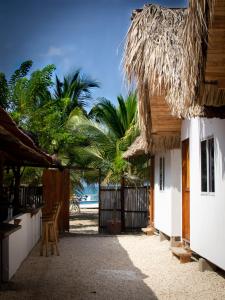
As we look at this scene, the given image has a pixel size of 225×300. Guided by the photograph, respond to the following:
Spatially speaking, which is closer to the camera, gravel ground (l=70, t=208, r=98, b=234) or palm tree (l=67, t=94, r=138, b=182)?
gravel ground (l=70, t=208, r=98, b=234)

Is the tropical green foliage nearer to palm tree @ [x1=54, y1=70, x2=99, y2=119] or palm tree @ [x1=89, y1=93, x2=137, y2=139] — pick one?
palm tree @ [x1=89, y1=93, x2=137, y2=139]

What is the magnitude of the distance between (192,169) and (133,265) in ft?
7.01

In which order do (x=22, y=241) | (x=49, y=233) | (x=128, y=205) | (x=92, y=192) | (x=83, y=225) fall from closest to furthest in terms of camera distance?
(x=22, y=241) → (x=49, y=233) → (x=128, y=205) → (x=83, y=225) → (x=92, y=192)

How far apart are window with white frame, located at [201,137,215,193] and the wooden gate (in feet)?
24.5

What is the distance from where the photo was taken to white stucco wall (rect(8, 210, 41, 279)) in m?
7.92

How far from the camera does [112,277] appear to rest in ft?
26.3

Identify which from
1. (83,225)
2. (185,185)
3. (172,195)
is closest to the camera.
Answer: (185,185)

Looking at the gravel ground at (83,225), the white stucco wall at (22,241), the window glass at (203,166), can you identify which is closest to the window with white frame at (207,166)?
the window glass at (203,166)

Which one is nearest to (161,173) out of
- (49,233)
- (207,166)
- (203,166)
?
(49,233)

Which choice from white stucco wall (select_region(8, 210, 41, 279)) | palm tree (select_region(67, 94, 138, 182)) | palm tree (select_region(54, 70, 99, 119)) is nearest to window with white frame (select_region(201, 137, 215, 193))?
white stucco wall (select_region(8, 210, 41, 279))

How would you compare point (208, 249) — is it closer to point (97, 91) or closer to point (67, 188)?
point (67, 188)

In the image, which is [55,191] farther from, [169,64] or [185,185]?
[169,64]

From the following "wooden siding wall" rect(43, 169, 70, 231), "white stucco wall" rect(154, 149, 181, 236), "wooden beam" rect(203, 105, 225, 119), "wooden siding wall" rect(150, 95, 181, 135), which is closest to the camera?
"wooden beam" rect(203, 105, 225, 119)

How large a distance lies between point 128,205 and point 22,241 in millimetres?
7183
